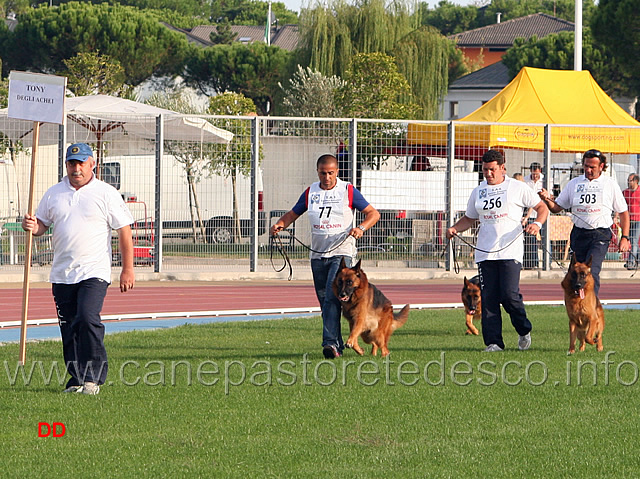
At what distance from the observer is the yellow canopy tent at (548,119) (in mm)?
20797

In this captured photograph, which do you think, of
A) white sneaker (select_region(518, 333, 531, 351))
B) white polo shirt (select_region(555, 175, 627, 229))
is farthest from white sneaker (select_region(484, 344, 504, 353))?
white polo shirt (select_region(555, 175, 627, 229))

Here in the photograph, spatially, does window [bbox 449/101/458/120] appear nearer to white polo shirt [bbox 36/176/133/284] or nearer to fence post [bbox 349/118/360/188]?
fence post [bbox 349/118/360/188]

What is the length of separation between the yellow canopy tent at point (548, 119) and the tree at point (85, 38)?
130 feet

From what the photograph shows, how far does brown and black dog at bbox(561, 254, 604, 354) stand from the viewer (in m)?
10.3

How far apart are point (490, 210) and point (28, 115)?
4592 mm

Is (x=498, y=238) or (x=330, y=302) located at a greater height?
(x=498, y=238)

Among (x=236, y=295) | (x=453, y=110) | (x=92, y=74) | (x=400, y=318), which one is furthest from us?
(x=453, y=110)

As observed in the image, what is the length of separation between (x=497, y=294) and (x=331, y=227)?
190cm

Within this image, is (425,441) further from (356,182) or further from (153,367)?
(356,182)

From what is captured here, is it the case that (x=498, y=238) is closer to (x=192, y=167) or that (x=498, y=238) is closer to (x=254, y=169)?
(x=192, y=167)

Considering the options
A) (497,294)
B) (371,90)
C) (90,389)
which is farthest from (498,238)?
(371,90)

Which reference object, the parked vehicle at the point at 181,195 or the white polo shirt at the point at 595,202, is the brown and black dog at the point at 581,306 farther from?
the parked vehicle at the point at 181,195

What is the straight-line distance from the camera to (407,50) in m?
49.8

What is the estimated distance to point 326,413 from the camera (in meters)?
7.35
